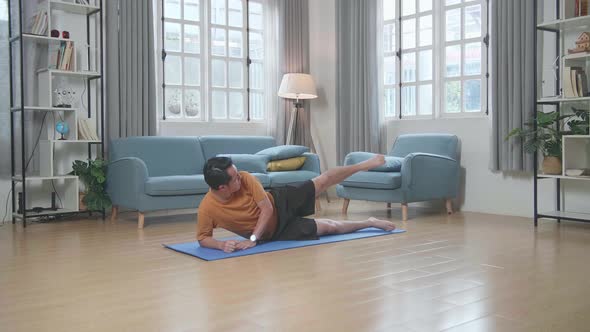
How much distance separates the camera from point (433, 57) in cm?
612

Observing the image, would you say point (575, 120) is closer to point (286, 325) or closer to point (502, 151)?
point (502, 151)

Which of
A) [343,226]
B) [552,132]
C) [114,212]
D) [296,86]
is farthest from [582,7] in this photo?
[114,212]

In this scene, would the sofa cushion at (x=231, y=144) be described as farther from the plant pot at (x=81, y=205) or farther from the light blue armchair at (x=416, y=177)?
the plant pot at (x=81, y=205)

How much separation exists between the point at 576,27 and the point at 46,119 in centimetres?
465

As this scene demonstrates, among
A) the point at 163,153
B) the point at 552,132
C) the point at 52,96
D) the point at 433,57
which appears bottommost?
the point at 163,153

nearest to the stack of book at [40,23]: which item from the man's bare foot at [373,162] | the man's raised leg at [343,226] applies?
the man's raised leg at [343,226]

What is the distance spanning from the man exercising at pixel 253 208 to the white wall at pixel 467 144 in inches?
73.6

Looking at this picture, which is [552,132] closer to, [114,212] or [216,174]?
[216,174]

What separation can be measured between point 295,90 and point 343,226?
8.38ft

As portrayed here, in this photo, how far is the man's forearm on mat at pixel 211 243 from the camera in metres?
3.64

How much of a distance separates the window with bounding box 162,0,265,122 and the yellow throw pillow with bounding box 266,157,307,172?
3.65ft

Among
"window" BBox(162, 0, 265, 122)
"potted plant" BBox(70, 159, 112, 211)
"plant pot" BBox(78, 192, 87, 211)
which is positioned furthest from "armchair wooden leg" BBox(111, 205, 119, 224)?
"window" BBox(162, 0, 265, 122)

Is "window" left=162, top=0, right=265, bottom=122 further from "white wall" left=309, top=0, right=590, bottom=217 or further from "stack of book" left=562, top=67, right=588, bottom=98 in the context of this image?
"stack of book" left=562, top=67, right=588, bottom=98

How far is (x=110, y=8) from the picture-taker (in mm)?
5719
